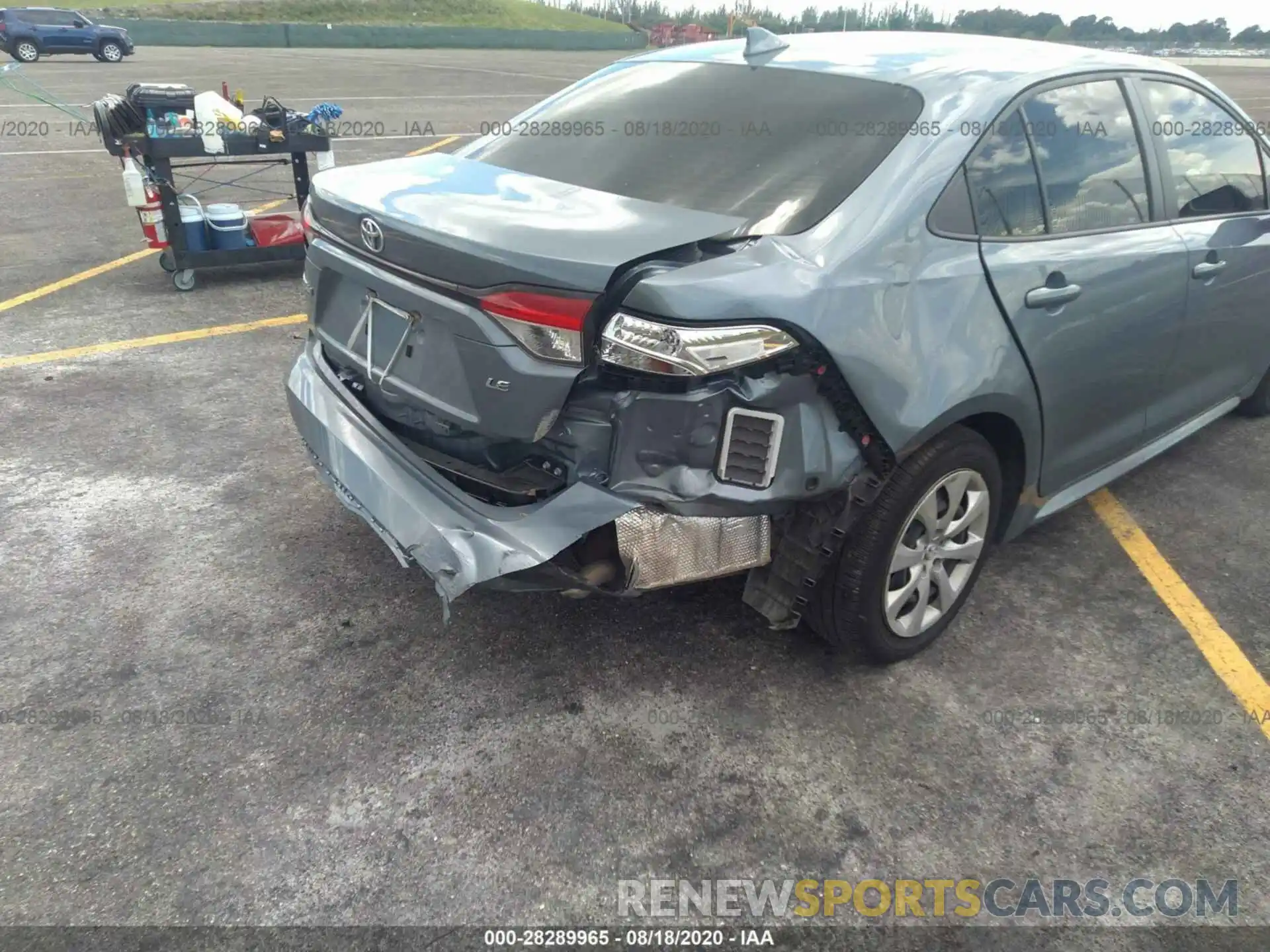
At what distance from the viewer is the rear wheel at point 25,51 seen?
26.1 meters

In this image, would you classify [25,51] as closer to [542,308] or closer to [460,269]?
[460,269]

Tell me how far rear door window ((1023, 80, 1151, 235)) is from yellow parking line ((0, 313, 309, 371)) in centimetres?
352

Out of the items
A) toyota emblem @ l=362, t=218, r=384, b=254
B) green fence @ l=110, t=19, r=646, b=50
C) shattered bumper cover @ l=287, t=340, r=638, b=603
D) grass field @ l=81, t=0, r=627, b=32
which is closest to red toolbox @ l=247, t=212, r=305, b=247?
shattered bumper cover @ l=287, t=340, r=638, b=603

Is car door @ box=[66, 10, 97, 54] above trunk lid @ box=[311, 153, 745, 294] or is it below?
below

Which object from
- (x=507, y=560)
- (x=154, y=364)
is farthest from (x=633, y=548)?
(x=154, y=364)

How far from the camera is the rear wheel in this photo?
26.1 m

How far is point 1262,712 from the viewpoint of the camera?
276 cm

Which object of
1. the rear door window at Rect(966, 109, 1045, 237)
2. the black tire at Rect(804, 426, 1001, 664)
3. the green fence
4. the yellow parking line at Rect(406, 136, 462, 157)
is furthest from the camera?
the green fence

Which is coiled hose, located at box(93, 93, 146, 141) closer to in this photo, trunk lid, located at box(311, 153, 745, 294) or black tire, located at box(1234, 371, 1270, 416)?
trunk lid, located at box(311, 153, 745, 294)

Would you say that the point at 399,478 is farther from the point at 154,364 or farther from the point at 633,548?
the point at 154,364

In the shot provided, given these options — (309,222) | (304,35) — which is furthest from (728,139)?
(304,35)

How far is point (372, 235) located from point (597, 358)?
0.83 m

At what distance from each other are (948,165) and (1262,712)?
6.15 ft

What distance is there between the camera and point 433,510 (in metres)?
2.48
